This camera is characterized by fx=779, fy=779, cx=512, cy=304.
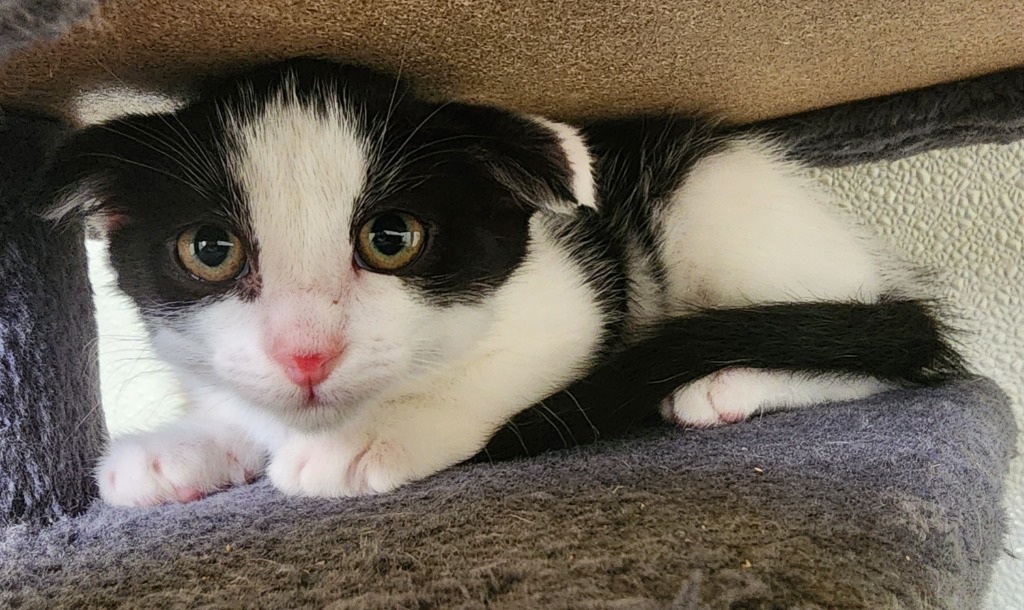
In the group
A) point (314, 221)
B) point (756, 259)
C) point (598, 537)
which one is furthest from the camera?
point (756, 259)

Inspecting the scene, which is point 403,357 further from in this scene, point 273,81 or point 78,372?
point 78,372

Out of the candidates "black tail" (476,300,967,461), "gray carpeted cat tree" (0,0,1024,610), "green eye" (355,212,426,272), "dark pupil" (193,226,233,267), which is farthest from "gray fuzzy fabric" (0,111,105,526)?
"black tail" (476,300,967,461)

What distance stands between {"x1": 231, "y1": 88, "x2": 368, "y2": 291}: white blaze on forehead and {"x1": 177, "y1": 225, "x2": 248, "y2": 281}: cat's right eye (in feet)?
0.11

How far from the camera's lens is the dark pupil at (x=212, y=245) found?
0.77 m

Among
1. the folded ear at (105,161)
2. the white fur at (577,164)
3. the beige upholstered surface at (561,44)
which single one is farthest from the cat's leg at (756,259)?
the folded ear at (105,161)

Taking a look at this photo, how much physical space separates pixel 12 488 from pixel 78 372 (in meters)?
→ 0.17

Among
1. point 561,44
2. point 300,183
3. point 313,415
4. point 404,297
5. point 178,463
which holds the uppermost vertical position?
point 561,44

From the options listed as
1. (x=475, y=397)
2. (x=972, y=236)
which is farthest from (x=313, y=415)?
(x=972, y=236)

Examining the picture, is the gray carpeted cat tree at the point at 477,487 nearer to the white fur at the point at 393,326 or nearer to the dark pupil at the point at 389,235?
the white fur at the point at 393,326

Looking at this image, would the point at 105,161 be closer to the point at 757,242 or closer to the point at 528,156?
the point at 528,156

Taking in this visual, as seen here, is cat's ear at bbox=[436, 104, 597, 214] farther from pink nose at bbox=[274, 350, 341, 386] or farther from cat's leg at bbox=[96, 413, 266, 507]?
cat's leg at bbox=[96, 413, 266, 507]

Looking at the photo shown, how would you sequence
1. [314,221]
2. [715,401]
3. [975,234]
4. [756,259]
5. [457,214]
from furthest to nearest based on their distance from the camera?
[975,234] < [756,259] < [715,401] < [457,214] < [314,221]

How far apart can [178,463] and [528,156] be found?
0.56m

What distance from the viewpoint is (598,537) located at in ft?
2.02
